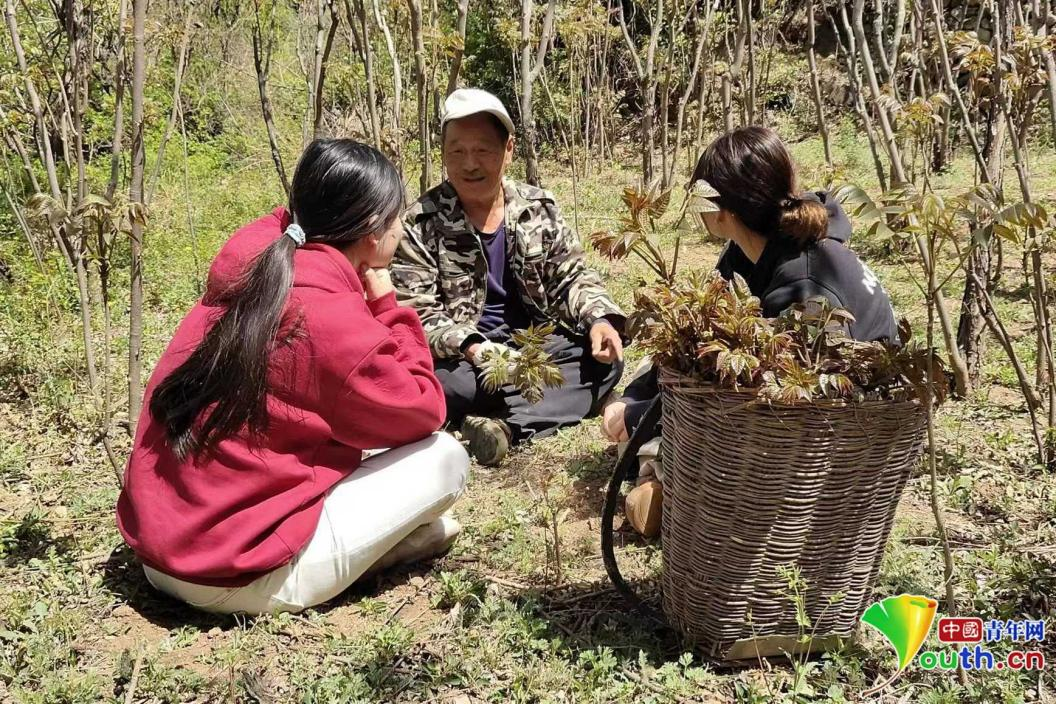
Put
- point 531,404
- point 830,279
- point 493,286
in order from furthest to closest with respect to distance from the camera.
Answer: point 493,286 < point 531,404 < point 830,279

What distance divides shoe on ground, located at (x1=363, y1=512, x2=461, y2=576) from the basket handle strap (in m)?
0.64

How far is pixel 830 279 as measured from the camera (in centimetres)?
220

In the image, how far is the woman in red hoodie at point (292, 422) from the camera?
6.73 ft

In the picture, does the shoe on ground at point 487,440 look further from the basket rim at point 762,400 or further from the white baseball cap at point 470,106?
the basket rim at point 762,400

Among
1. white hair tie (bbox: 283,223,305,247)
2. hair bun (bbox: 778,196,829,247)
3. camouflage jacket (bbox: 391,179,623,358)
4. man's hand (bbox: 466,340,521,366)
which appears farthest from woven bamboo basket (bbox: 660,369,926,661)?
camouflage jacket (bbox: 391,179,623,358)

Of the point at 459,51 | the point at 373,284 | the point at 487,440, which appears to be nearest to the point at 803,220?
the point at 373,284

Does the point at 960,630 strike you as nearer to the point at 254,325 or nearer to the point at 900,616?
the point at 900,616

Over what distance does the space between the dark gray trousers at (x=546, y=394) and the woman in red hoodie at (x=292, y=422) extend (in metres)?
1.08

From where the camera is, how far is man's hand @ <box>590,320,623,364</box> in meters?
3.37

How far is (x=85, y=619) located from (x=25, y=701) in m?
0.35

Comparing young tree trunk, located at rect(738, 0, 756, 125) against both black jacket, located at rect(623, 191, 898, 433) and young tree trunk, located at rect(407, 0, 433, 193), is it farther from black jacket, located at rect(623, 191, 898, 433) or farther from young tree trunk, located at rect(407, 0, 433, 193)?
black jacket, located at rect(623, 191, 898, 433)

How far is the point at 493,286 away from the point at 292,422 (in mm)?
1695

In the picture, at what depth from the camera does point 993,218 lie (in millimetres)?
1504

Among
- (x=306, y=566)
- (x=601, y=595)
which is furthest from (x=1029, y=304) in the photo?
(x=306, y=566)
